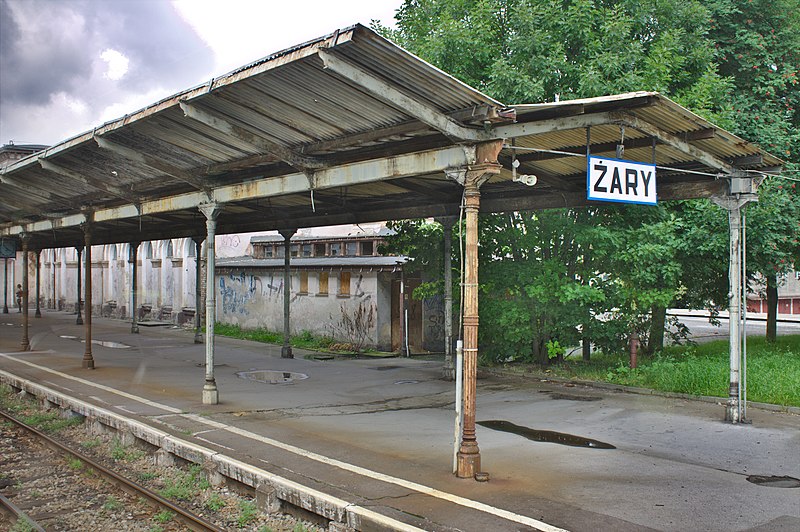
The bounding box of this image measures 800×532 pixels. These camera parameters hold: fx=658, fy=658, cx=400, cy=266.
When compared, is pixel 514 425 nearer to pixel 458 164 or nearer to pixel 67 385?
pixel 458 164

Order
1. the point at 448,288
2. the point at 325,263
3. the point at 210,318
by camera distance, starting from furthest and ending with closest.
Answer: the point at 325,263
the point at 448,288
the point at 210,318

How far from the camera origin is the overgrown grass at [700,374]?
11.2 metres

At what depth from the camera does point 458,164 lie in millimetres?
7473

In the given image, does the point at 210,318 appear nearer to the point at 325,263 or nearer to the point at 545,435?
the point at 545,435

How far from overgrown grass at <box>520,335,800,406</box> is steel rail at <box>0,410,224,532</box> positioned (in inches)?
353

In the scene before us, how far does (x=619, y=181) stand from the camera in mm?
7668

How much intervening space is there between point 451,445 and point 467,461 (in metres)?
1.68

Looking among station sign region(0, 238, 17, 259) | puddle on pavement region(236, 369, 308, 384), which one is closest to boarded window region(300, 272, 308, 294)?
puddle on pavement region(236, 369, 308, 384)

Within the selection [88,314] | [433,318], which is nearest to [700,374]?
[433,318]

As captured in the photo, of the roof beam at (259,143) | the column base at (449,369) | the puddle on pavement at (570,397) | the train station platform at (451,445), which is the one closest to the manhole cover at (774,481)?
the train station platform at (451,445)

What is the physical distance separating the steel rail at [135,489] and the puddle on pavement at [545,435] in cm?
463

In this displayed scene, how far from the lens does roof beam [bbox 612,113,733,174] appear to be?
7548mm

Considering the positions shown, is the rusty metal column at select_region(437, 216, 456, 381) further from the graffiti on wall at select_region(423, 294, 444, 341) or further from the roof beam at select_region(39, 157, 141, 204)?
the roof beam at select_region(39, 157, 141, 204)

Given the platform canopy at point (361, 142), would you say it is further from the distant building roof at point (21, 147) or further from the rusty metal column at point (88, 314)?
the distant building roof at point (21, 147)
